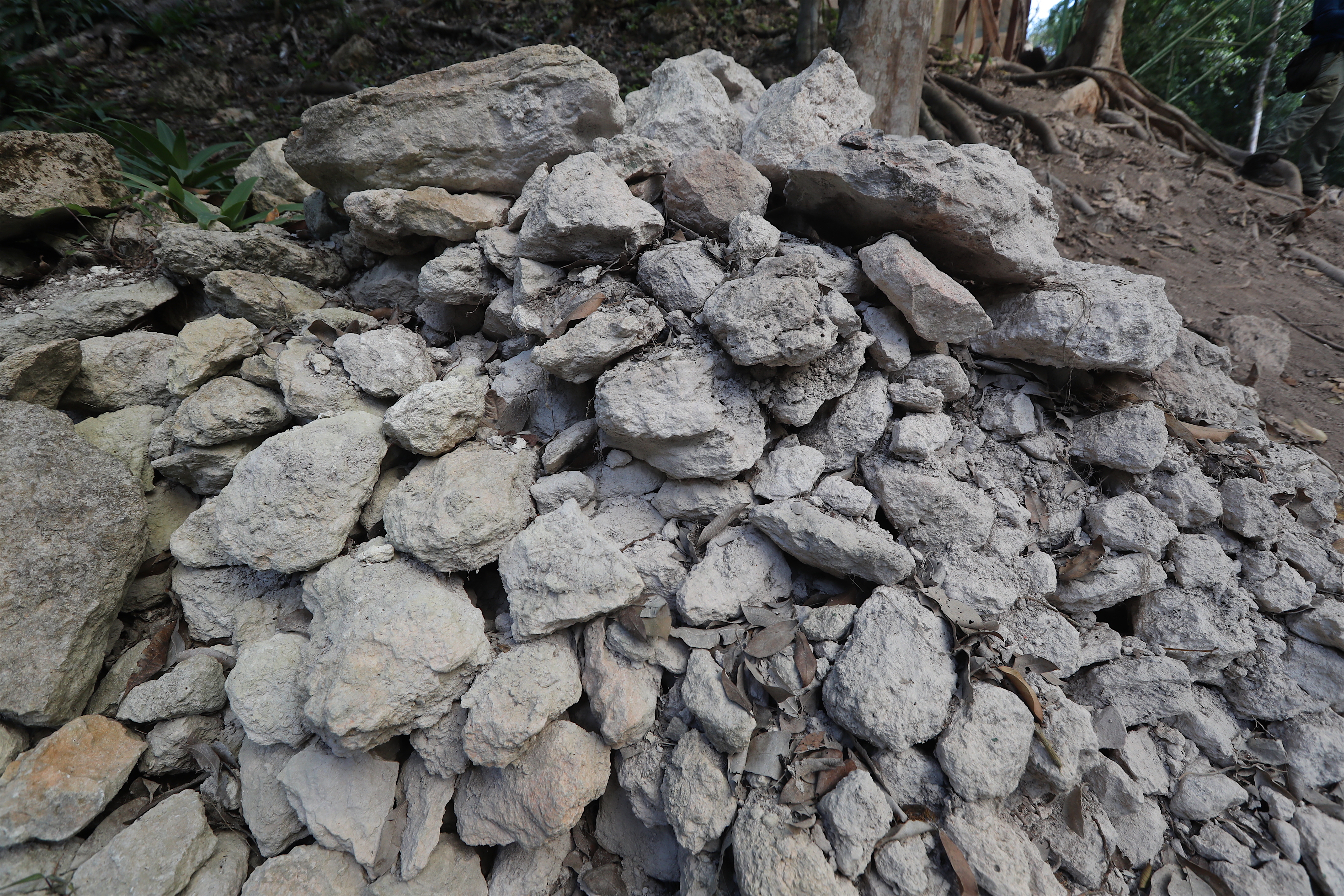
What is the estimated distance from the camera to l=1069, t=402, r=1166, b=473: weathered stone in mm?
2053

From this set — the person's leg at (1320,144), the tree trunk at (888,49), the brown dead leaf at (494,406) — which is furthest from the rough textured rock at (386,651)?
the person's leg at (1320,144)

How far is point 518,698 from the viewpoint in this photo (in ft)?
5.38

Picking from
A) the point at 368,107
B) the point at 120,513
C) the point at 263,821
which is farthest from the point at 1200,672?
the point at 368,107

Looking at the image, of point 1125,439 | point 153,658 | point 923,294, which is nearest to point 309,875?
point 153,658

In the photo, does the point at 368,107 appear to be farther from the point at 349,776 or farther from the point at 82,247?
the point at 349,776

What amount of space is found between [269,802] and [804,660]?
1.64 meters

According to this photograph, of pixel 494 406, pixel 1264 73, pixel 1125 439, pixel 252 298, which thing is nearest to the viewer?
pixel 1125 439

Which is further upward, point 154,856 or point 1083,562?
point 1083,562

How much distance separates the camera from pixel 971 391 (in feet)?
7.29

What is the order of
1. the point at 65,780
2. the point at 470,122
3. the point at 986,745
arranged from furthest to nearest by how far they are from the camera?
the point at 470,122, the point at 65,780, the point at 986,745

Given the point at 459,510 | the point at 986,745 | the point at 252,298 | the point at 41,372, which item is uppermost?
the point at 252,298

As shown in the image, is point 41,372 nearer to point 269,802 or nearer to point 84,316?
point 84,316

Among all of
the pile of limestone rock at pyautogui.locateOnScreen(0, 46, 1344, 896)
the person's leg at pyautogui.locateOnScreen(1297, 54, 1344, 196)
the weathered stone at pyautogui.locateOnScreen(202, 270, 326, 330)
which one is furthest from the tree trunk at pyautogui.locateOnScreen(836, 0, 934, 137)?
the person's leg at pyautogui.locateOnScreen(1297, 54, 1344, 196)

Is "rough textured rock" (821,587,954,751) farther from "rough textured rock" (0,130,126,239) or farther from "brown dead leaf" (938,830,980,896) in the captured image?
"rough textured rock" (0,130,126,239)
